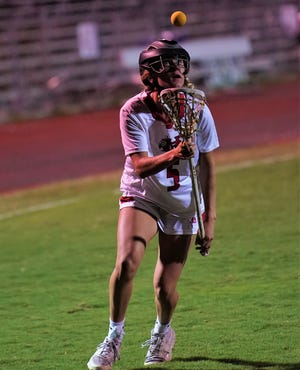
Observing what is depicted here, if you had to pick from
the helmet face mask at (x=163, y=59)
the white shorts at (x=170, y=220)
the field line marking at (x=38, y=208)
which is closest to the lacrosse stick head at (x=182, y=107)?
the helmet face mask at (x=163, y=59)

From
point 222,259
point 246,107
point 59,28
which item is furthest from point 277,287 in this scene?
point 59,28

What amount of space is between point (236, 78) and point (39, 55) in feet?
20.0

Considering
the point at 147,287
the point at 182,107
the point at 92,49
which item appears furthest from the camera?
the point at 92,49

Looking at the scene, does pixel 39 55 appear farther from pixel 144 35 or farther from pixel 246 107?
pixel 246 107

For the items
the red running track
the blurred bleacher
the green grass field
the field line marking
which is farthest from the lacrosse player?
the blurred bleacher

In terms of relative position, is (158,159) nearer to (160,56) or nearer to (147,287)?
(160,56)

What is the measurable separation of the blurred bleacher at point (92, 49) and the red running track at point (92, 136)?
1.10 meters

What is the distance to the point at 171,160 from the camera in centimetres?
585

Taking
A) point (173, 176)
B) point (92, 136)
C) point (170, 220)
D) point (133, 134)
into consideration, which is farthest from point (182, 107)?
point (92, 136)

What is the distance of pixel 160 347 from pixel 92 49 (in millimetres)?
20713

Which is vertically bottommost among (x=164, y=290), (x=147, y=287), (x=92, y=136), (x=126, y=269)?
(x=92, y=136)

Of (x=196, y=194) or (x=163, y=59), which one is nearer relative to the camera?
(x=163, y=59)

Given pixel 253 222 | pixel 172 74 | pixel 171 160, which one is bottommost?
pixel 253 222

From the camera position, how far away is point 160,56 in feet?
19.9
